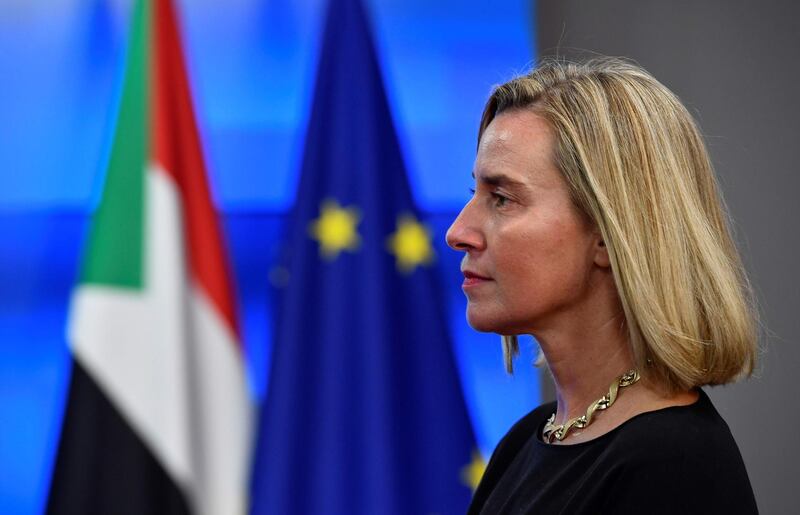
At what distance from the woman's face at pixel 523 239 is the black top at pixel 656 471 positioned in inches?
7.1

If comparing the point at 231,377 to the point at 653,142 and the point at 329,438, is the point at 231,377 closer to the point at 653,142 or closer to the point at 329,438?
the point at 329,438

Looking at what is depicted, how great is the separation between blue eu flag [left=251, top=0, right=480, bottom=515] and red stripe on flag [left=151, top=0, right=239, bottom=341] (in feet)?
0.53

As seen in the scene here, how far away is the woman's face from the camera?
3.86 feet

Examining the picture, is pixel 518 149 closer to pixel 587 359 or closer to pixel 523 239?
pixel 523 239

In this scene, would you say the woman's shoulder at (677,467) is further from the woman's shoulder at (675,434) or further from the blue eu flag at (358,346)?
the blue eu flag at (358,346)

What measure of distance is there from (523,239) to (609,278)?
12cm

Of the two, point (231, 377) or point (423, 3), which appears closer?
point (231, 377)

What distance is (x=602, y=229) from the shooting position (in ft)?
3.69

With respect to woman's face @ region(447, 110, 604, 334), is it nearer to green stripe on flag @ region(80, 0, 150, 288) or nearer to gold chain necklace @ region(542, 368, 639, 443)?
gold chain necklace @ region(542, 368, 639, 443)

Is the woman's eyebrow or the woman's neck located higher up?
the woman's eyebrow

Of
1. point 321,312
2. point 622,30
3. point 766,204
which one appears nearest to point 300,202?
point 321,312

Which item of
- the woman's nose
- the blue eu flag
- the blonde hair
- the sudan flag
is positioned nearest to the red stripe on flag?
the sudan flag

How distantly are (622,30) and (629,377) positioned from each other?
4.40ft

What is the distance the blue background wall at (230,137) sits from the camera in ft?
7.52
